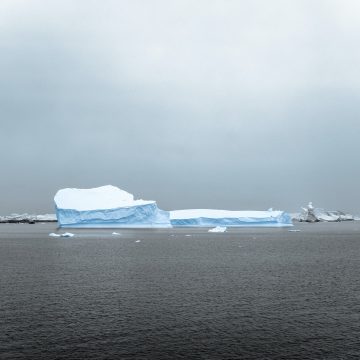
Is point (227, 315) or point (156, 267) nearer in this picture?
point (227, 315)

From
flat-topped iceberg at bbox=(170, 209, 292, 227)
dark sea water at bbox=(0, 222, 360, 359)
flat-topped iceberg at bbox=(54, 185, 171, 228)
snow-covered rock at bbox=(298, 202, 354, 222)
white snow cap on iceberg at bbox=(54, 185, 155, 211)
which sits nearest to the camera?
dark sea water at bbox=(0, 222, 360, 359)

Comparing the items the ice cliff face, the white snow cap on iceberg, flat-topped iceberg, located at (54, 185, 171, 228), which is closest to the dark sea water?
flat-topped iceberg, located at (54, 185, 171, 228)

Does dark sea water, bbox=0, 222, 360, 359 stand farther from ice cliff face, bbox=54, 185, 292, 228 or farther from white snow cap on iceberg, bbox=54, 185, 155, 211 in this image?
white snow cap on iceberg, bbox=54, 185, 155, 211

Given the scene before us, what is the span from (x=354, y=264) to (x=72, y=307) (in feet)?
59.1

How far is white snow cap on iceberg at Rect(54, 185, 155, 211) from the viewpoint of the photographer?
58.9 metres

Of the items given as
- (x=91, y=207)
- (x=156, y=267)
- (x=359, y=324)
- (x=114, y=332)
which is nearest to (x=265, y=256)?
(x=156, y=267)

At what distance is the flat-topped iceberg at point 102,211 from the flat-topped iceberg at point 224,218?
4210 mm

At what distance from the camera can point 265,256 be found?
30.4 m

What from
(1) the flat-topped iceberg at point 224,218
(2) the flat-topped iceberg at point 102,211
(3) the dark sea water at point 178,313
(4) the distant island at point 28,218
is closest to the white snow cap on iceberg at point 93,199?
(2) the flat-topped iceberg at point 102,211

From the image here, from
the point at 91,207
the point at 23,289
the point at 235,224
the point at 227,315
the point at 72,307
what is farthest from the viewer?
the point at 235,224

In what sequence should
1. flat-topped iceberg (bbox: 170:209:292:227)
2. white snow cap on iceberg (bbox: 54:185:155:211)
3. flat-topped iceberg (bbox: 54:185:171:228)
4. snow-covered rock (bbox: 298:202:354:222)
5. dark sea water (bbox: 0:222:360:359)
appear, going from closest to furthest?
dark sea water (bbox: 0:222:360:359) < flat-topped iceberg (bbox: 54:185:171:228) < white snow cap on iceberg (bbox: 54:185:155:211) < flat-topped iceberg (bbox: 170:209:292:227) < snow-covered rock (bbox: 298:202:354:222)

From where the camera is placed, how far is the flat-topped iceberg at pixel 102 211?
5866 centimetres

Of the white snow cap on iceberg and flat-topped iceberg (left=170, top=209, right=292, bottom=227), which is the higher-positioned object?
the white snow cap on iceberg

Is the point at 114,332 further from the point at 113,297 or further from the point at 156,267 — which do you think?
the point at 156,267
